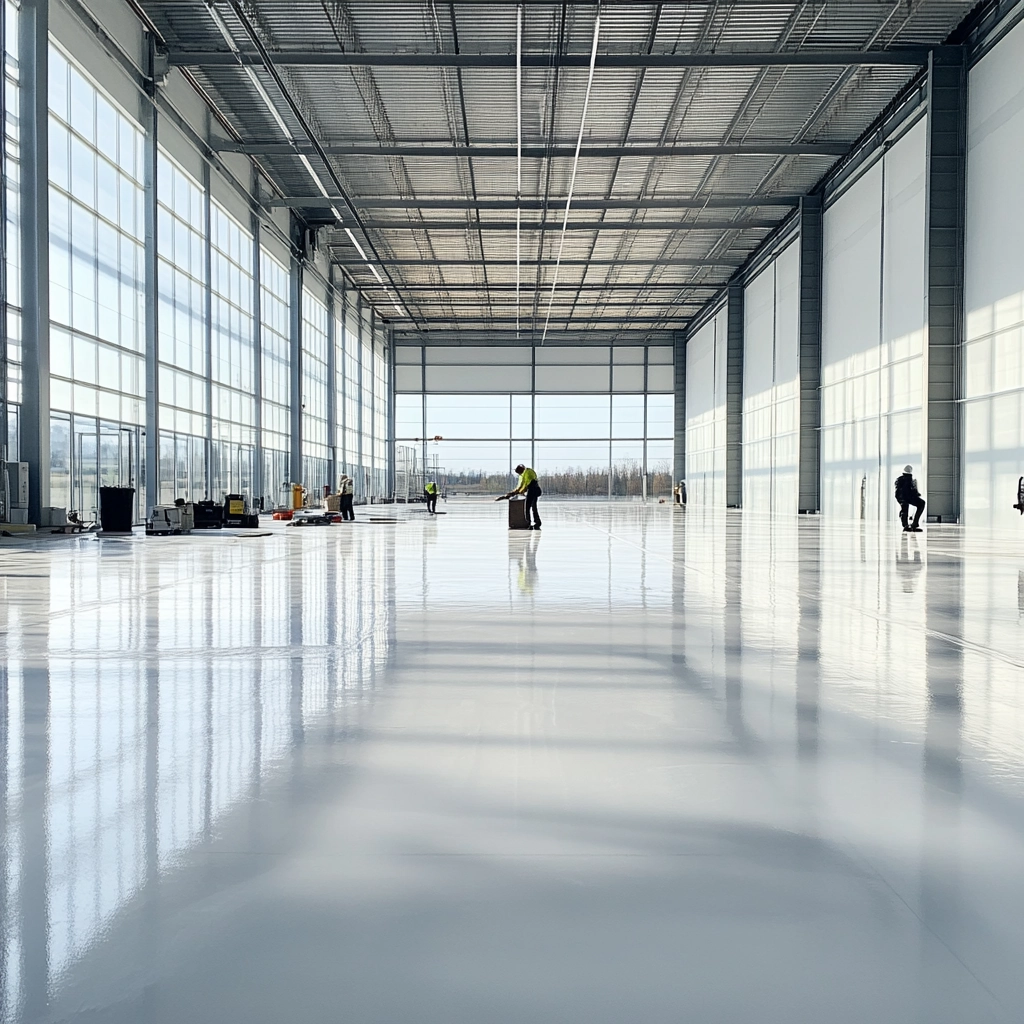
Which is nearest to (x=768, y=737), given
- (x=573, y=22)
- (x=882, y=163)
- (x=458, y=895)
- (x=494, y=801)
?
(x=494, y=801)

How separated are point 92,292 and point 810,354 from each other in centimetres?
2793

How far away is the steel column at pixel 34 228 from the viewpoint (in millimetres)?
20672

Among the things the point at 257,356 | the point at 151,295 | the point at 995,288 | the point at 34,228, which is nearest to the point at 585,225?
the point at 257,356

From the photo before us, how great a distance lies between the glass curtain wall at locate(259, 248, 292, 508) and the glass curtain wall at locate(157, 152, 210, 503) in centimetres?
731

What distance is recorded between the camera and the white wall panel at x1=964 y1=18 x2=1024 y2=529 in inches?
957

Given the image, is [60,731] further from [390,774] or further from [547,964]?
[547,964]

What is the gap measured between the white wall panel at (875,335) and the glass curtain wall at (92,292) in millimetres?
22368

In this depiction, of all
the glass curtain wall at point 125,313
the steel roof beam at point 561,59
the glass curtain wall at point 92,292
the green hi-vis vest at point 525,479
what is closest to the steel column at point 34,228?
the glass curtain wall at point 125,313

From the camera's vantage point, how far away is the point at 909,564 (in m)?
13.9

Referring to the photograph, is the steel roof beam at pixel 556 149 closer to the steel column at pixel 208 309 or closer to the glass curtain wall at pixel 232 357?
the steel column at pixel 208 309

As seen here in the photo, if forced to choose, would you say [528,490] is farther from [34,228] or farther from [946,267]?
[946,267]

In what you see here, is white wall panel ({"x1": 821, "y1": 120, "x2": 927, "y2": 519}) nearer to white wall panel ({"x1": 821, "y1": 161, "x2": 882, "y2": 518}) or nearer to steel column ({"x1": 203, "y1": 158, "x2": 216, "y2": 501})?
white wall panel ({"x1": 821, "y1": 161, "x2": 882, "y2": 518})

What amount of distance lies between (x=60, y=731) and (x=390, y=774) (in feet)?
5.04

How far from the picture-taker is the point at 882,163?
108 feet
